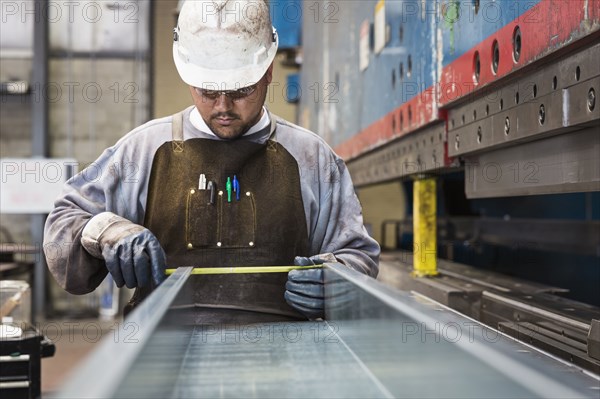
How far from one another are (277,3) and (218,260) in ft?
19.3

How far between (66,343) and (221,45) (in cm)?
557

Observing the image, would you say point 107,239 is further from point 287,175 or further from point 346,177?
point 346,177

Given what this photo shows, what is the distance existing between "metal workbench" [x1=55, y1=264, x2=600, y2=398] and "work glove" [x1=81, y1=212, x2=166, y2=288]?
0.66 ft

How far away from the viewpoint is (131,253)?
1.96m

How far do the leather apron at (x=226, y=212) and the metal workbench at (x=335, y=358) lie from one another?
45 centimetres

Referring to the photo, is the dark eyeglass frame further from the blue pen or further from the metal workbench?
the metal workbench

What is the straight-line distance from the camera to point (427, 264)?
156 inches

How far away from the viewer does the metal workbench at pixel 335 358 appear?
851 mm

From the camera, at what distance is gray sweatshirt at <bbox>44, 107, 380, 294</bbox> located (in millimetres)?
2227

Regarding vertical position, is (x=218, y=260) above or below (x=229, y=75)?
below

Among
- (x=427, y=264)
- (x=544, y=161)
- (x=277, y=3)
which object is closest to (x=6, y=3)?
(x=277, y=3)

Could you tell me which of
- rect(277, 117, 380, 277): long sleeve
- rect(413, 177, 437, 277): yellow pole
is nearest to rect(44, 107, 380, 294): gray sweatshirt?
rect(277, 117, 380, 277): long sleeve

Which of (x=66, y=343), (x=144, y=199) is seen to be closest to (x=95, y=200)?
(x=144, y=199)

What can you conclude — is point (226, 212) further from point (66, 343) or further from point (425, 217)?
point (66, 343)
